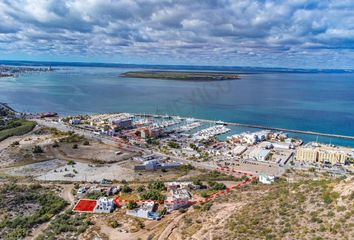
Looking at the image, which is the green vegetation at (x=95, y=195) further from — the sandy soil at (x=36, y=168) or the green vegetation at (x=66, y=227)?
the sandy soil at (x=36, y=168)

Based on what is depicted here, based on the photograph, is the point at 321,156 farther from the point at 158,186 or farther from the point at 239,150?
the point at 158,186

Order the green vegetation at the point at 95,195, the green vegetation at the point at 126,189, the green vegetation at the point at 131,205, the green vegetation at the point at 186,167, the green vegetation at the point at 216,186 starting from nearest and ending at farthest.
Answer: the green vegetation at the point at 131,205
the green vegetation at the point at 95,195
the green vegetation at the point at 126,189
the green vegetation at the point at 216,186
the green vegetation at the point at 186,167

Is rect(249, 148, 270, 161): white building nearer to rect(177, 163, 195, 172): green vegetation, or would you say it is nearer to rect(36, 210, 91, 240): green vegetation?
rect(177, 163, 195, 172): green vegetation

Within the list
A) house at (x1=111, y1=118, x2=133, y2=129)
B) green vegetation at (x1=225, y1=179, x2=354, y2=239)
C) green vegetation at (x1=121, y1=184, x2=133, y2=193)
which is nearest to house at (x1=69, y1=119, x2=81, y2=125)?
house at (x1=111, y1=118, x2=133, y2=129)

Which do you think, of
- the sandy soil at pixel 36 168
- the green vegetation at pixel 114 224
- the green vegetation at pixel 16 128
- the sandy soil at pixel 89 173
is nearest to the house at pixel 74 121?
the green vegetation at pixel 16 128

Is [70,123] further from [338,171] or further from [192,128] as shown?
[338,171]
